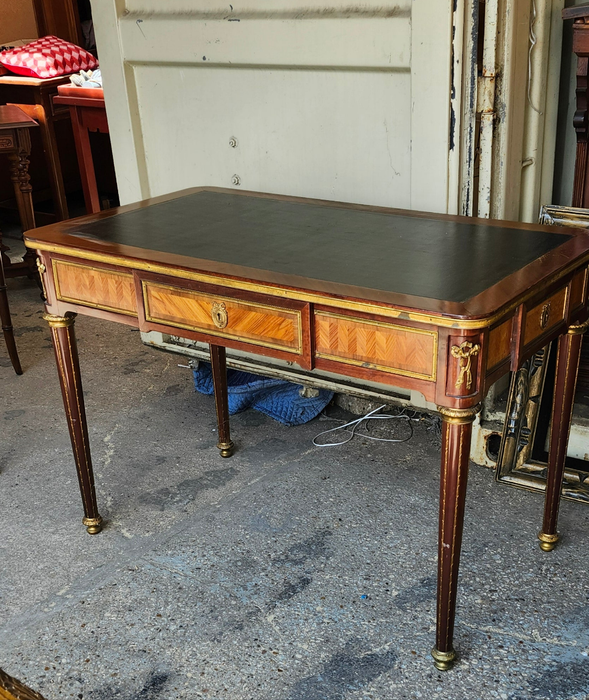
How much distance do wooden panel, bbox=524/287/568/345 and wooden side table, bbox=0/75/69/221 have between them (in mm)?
3966

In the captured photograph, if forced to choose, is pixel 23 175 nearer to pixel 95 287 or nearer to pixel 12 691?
pixel 95 287

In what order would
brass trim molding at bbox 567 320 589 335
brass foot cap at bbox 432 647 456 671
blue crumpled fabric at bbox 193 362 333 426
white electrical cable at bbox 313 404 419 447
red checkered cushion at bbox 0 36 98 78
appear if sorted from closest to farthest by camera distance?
brass foot cap at bbox 432 647 456 671 → brass trim molding at bbox 567 320 589 335 → white electrical cable at bbox 313 404 419 447 → blue crumpled fabric at bbox 193 362 333 426 → red checkered cushion at bbox 0 36 98 78

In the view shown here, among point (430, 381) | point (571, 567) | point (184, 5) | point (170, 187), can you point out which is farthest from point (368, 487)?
point (184, 5)

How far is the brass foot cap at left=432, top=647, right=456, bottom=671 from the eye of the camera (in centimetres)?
180

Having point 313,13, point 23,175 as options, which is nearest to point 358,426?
point 313,13

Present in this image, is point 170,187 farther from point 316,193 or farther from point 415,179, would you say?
point 415,179

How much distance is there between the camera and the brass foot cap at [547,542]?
7.18 ft

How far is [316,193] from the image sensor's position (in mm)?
2740

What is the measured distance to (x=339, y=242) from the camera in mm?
1931

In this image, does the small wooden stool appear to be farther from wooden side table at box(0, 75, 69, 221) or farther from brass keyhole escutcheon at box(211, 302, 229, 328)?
brass keyhole escutcheon at box(211, 302, 229, 328)

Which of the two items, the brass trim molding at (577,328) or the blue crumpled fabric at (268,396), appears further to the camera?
the blue crumpled fabric at (268,396)

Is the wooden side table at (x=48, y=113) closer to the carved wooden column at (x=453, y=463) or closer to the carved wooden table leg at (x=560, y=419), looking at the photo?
the carved wooden table leg at (x=560, y=419)

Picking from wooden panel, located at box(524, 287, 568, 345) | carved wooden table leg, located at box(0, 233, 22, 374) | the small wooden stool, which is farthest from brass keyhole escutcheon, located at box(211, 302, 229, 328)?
the small wooden stool

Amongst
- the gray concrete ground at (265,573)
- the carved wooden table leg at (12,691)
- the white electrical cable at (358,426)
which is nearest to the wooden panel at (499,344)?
the gray concrete ground at (265,573)
